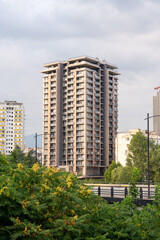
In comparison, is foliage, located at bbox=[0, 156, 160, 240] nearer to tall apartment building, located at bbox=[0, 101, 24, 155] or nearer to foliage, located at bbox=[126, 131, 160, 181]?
foliage, located at bbox=[126, 131, 160, 181]

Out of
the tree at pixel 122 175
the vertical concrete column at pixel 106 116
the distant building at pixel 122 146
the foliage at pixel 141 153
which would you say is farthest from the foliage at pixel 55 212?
the vertical concrete column at pixel 106 116

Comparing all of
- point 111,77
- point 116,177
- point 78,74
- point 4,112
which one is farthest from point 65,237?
point 4,112

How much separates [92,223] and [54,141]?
10874 cm

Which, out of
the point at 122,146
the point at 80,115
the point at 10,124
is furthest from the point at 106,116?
the point at 10,124

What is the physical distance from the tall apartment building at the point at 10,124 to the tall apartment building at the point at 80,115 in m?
74.0

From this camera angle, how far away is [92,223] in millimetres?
10664

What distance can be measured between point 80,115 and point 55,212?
343 feet

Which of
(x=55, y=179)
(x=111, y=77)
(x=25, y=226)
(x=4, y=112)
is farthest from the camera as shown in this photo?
(x=4, y=112)

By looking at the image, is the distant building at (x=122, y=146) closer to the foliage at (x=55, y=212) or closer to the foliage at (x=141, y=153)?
the foliage at (x=141, y=153)

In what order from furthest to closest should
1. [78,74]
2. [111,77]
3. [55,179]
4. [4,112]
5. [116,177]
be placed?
[4,112], [111,77], [78,74], [116,177], [55,179]

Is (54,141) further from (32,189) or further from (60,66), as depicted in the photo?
(32,189)

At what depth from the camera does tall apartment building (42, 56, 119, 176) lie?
113875 millimetres

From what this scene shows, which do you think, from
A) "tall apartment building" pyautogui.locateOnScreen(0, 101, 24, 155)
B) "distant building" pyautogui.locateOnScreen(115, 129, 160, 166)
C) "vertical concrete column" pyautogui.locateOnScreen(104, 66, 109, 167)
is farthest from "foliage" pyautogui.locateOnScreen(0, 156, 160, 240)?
"tall apartment building" pyautogui.locateOnScreen(0, 101, 24, 155)

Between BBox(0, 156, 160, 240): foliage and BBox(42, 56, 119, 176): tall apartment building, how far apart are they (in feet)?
326
